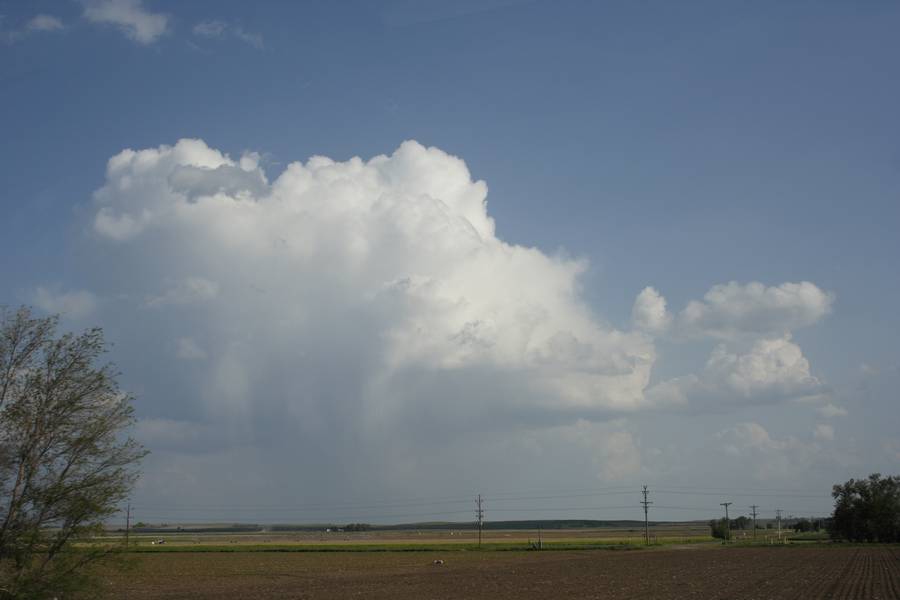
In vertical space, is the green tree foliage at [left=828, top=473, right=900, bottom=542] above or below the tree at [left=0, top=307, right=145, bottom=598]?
below

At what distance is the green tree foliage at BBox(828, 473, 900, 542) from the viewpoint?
153000mm

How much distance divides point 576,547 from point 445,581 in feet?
250

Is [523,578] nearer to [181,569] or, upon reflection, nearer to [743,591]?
[743,591]

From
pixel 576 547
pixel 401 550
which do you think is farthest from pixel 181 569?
pixel 576 547

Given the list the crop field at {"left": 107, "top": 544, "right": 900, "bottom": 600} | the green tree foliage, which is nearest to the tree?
the crop field at {"left": 107, "top": 544, "right": 900, "bottom": 600}

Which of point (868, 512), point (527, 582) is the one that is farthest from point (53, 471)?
point (868, 512)

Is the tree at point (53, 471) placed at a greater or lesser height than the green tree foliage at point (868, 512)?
greater

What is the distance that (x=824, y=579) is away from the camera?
52562 mm

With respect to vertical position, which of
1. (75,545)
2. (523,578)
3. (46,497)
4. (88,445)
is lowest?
(523,578)

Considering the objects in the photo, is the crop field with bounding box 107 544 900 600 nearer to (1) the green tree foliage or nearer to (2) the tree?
(2) the tree

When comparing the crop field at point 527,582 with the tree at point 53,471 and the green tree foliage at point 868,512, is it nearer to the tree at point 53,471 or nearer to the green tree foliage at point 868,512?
the tree at point 53,471

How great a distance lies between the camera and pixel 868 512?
510 ft

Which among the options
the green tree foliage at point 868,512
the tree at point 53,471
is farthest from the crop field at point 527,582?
the green tree foliage at point 868,512

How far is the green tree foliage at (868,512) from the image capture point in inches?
6024
